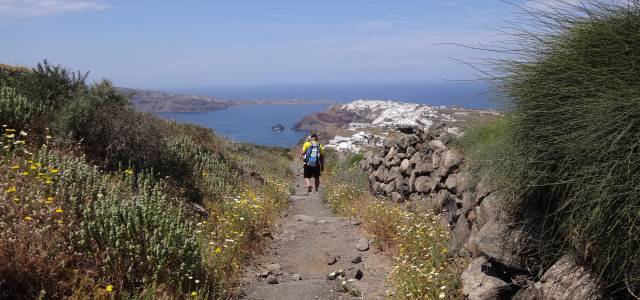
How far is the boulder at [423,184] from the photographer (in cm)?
971

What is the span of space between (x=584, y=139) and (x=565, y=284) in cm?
120

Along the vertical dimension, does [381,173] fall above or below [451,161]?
below

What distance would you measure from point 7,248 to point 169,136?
9611 mm

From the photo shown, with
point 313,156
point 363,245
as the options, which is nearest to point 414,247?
point 363,245

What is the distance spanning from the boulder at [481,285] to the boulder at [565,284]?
0.84 feet

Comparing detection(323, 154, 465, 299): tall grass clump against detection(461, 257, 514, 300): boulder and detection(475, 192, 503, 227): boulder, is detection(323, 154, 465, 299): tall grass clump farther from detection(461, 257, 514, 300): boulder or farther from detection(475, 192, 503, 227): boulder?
detection(475, 192, 503, 227): boulder

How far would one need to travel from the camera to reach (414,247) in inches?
275

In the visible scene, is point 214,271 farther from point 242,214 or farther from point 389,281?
point 242,214

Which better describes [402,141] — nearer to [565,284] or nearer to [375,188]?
[375,188]

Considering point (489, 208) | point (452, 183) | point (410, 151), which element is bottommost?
point (452, 183)

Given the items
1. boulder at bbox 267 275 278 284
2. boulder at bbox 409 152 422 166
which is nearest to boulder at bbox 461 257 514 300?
boulder at bbox 267 275 278 284

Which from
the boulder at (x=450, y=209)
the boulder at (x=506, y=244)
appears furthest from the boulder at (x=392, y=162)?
the boulder at (x=506, y=244)

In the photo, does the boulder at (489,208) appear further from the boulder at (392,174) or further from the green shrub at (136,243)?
the boulder at (392,174)

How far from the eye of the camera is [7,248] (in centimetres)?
435
